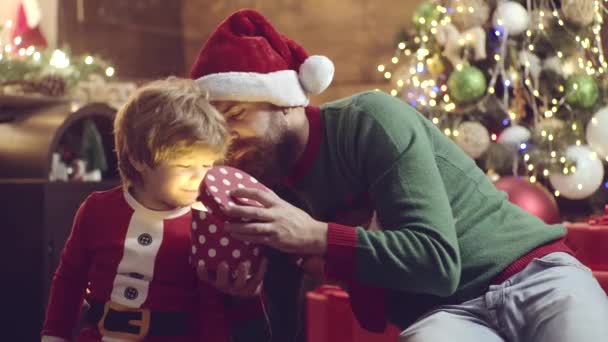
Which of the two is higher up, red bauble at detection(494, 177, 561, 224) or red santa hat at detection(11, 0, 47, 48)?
red santa hat at detection(11, 0, 47, 48)

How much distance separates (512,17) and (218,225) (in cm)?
240

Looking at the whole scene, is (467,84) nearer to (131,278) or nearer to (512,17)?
(512,17)

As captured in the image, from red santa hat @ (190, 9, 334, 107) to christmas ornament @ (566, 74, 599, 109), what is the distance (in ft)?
6.54

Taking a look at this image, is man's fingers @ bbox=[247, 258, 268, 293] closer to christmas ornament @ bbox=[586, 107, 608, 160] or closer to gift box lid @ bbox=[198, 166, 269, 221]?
gift box lid @ bbox=[198, 166, 269, 221]

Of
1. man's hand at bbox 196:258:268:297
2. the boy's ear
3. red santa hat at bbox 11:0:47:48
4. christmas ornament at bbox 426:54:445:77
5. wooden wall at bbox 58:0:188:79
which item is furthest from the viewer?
wooden wall at bbox 58:0:188:79

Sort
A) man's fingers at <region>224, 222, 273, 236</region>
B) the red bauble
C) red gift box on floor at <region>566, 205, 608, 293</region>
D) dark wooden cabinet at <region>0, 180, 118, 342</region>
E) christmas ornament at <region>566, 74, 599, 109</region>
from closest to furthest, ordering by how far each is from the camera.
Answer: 1. man's fingers at <region>224, 222, 273, 236</region>
2. red gift box on floor at <region>566, 205, 608, 293</region>
3. dark wooden cabinet at <region>0, 180, 118, 342</region>
4. the red bauble
5. christmas ornament at <region>566, 74, 599, 109</region>

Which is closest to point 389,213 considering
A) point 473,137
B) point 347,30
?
point 473,137

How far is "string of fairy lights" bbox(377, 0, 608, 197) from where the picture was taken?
363cm

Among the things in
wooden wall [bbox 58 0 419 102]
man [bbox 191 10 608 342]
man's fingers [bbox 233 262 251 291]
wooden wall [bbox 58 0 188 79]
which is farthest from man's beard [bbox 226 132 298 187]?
wooden wall [bbox 58 0 188 79]

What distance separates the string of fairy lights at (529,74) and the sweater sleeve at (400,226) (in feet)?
6.69

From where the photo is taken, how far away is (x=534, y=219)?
6.06 ft

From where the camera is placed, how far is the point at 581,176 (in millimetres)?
3555

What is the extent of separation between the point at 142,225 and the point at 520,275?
74cm

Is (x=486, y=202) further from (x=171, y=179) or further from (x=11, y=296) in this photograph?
(x=11, y=296)
